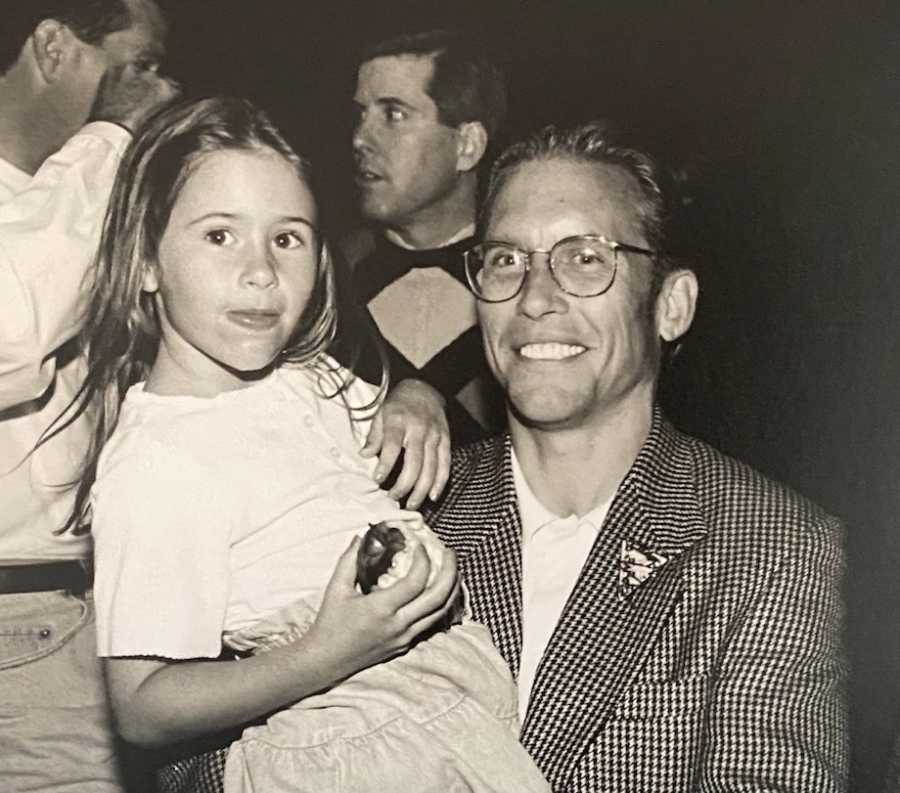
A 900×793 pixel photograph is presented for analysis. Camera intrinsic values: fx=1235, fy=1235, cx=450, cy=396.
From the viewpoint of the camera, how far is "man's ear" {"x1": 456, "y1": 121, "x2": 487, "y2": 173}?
174cm

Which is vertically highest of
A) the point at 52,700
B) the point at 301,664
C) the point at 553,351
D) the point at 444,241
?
the point at 444,241

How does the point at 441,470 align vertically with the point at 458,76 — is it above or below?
below

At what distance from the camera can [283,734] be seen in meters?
1.46

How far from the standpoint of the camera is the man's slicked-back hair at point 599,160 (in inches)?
65.7

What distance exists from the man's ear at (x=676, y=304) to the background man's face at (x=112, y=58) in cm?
75

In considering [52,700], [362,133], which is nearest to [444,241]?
[362,133]

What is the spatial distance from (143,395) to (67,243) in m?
0.23

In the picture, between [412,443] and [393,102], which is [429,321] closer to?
[412,443]

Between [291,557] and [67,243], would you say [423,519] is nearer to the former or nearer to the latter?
[291,557]

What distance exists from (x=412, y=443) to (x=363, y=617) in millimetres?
315

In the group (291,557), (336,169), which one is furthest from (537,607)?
(336,169)

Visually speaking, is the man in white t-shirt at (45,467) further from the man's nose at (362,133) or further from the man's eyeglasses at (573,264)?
the man's eyeglasses at (573,264)

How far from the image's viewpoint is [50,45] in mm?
1639

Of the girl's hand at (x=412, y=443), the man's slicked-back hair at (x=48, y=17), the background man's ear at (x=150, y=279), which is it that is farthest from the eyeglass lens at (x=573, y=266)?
the man's slicked-back hair at (x=48, y=17)
